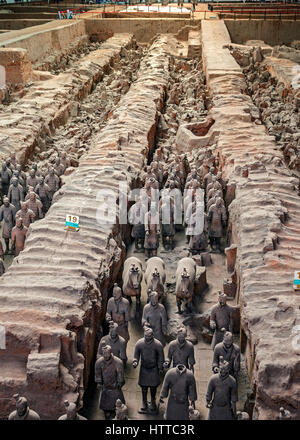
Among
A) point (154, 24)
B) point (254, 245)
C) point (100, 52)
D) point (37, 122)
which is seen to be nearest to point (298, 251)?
point (254, 245)

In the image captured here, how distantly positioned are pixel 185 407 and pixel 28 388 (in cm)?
137

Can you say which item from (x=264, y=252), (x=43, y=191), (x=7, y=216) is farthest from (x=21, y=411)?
(x=43, y=191)

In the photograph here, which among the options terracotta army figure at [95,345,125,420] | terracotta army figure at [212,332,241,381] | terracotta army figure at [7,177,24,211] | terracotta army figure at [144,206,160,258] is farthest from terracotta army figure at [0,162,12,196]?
terracotta army figure at [212,332,241,381]

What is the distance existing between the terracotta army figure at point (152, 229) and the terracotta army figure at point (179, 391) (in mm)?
3112

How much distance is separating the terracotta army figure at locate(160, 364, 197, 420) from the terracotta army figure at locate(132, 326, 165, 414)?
38 cm

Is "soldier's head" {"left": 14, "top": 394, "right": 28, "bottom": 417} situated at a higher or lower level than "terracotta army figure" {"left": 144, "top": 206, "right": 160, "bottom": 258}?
higher

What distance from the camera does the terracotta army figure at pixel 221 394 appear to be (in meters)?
4.32

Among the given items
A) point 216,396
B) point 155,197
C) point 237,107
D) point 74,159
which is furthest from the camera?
point 237,107

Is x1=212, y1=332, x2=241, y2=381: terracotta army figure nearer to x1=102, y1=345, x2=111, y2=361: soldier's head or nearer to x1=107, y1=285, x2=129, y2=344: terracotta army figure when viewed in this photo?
x1=102, y1=345, x2=111, y2=361: soldier's head

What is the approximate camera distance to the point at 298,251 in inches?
222

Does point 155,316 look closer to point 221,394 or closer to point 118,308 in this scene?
point 118,308

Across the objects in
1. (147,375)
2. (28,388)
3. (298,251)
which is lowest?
(147,375)

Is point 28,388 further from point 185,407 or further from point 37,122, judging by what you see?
point 37,122

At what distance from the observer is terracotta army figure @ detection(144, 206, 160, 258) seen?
738cm
